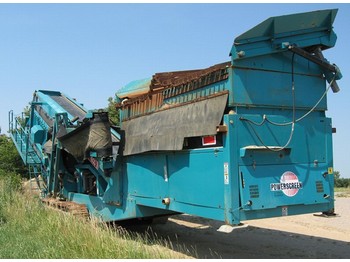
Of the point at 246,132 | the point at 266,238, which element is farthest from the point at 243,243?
the point at 246,132

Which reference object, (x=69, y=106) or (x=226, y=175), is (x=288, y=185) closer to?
(x=226, y=175)

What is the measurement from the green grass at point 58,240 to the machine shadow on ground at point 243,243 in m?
0.67

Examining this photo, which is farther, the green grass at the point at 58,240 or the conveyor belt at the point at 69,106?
the conveyor belt at the point at 69,106

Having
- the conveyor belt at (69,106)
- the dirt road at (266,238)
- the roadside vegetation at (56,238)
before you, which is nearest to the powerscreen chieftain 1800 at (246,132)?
the roadside vegetation at (56,238)

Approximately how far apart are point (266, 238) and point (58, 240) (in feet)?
14.3

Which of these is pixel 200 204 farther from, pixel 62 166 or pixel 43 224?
pixel 62 166

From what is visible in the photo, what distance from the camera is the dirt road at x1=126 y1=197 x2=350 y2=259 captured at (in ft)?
23.0

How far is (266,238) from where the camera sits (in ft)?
27.5

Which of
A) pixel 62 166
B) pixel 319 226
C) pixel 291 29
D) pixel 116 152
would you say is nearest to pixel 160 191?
pixel 116 152

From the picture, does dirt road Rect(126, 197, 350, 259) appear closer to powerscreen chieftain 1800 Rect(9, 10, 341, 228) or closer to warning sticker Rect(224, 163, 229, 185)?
powerscreen chieftain 1800 Rect(9, 10, 341, 228)

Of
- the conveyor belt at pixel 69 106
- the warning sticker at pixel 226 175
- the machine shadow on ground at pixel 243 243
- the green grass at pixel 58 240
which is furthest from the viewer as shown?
the conveyor belt at pixel 69 106

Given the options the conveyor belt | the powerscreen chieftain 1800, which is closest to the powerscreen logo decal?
the powerscreen chieftain 1800

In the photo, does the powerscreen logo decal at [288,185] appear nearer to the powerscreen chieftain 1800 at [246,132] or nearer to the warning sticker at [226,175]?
the powerscreen chieftain 1800 at [246,132]

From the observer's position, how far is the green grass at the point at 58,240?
5.23 metres
